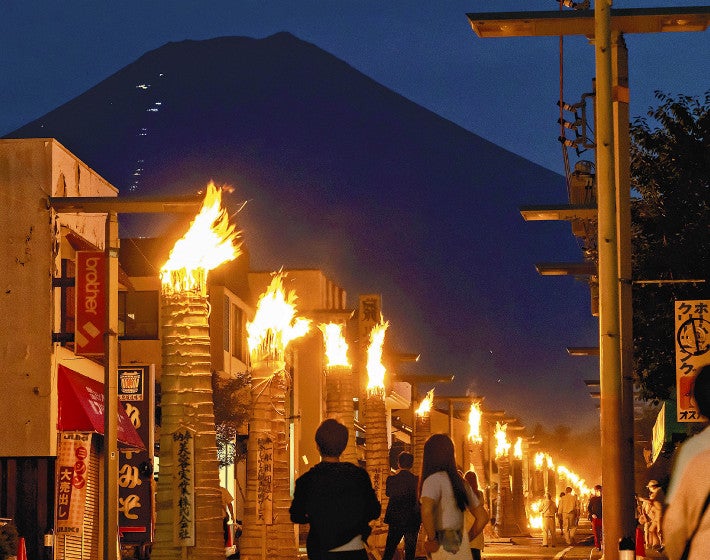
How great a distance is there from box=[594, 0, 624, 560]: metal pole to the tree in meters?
10.9

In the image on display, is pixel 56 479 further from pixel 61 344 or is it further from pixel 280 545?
pixel 280 545

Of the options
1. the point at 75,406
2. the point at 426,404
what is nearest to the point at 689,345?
the point at 75,406

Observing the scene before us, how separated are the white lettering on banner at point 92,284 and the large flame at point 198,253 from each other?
1390 centimetres

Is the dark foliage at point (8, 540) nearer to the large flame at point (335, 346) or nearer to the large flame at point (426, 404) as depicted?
the large flame at point (335, 346)

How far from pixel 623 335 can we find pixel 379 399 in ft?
63.3

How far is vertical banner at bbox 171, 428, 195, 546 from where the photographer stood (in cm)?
1797

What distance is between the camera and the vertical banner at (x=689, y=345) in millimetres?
22625

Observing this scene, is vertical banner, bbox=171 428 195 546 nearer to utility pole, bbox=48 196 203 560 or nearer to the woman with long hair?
the woman with long hair

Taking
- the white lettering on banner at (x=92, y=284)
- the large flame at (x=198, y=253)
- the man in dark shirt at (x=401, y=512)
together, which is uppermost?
the white lettering on banner at (x=92, y=284)

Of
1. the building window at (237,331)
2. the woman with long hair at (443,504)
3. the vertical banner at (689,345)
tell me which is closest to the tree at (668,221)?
the vertical banner at (689,345)

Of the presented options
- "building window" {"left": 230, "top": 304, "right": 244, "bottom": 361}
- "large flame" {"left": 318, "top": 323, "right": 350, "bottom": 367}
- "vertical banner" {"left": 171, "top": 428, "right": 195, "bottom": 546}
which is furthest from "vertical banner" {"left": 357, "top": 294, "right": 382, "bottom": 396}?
"vertical banner" {"left": 171, "top": 428, "right": 195, "bottom": 546}

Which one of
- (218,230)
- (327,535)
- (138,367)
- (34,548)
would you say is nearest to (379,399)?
(138,367)

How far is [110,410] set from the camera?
27.8 metres

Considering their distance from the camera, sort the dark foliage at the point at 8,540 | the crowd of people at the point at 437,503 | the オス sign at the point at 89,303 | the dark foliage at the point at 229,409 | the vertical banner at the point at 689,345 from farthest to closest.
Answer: the dark foliage at the point at 229,409, the オス sign at the point at 89,303, the dark foliage at the point at 8,540, the vertical banner at the point at 689,345, the crowd of people at the point at 437,503
